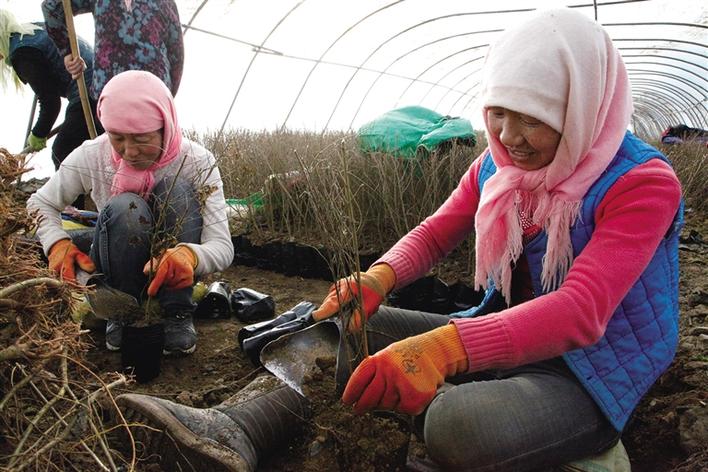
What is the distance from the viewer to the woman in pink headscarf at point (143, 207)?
176cm

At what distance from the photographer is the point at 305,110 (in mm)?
10320

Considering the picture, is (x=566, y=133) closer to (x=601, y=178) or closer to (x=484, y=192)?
(x=601, y=178)

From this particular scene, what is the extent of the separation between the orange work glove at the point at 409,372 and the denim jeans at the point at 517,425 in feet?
0.20

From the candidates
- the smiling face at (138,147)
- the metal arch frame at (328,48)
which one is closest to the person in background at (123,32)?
the smiling face at (138,147)

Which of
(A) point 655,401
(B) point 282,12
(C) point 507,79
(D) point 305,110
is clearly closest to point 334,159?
(C) point 507,79

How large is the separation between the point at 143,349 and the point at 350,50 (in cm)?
908

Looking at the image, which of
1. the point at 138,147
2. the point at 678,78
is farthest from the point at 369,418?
the point at 678,78

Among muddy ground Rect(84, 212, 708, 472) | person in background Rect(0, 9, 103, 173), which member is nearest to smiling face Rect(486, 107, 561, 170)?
muddy ground Rect(84, 212, 708, 472)

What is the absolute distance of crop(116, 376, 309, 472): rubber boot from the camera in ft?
3.72

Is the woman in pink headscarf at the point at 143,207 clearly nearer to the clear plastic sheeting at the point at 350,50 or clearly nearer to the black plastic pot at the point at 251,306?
the black plastic pot at the point at 251,306

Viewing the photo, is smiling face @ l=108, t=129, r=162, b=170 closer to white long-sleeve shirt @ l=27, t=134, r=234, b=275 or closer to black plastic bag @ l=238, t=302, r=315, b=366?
white long-sleeve shirt @ l=27, t=134, r=234, b=275

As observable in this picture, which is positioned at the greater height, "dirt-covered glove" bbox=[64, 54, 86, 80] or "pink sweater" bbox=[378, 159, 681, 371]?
"dirt-covered glove" bbox=[64, 54, 86, 80]

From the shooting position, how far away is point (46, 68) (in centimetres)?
297

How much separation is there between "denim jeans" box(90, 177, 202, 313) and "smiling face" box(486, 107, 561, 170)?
3.63 feet
